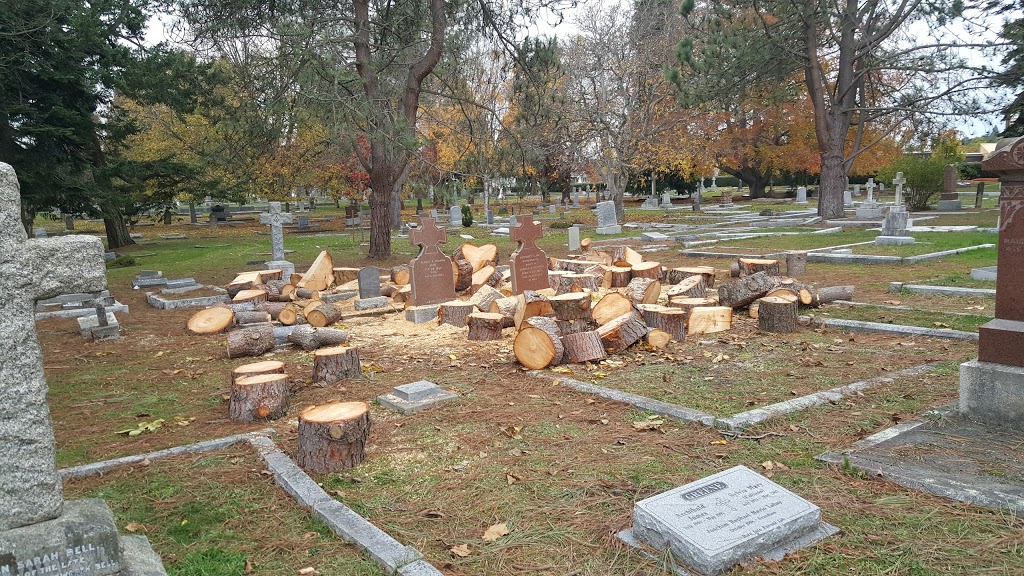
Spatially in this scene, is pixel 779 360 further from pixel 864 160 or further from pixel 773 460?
pixel 864 160

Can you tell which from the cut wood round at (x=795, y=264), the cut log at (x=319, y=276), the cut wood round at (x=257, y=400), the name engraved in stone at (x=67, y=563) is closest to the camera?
the name engraved in stone at (x=67, y=563)

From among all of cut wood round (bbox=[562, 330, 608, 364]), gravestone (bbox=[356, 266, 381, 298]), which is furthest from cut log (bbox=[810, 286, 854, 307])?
gravestone (bbox=[356, 266, 381, 298])

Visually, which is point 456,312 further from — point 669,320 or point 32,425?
point 32,425

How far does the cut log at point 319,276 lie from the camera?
→ 12.4 meters

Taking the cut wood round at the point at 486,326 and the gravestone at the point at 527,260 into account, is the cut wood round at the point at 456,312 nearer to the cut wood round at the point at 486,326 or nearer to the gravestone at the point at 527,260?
the cut wood round at the point at 486,326

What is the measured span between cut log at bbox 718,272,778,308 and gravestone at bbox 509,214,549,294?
2938mm

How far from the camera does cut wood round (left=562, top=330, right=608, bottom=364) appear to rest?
22.2 ft

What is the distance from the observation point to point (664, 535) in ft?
10.0

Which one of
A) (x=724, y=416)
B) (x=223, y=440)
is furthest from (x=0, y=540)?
(x=724, y=416)

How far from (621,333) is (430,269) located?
3.89 meters

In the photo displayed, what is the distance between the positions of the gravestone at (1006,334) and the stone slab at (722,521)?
2.18 meters

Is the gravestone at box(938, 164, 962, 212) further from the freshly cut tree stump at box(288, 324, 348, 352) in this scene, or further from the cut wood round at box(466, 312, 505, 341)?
the freshly cut tree stump at box(288, 324, 348, 352)

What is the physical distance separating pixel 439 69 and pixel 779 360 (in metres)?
12.1

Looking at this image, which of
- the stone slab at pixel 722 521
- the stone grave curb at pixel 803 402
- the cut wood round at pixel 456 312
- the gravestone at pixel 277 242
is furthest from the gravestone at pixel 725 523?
the gravestone at pixel 277 242
